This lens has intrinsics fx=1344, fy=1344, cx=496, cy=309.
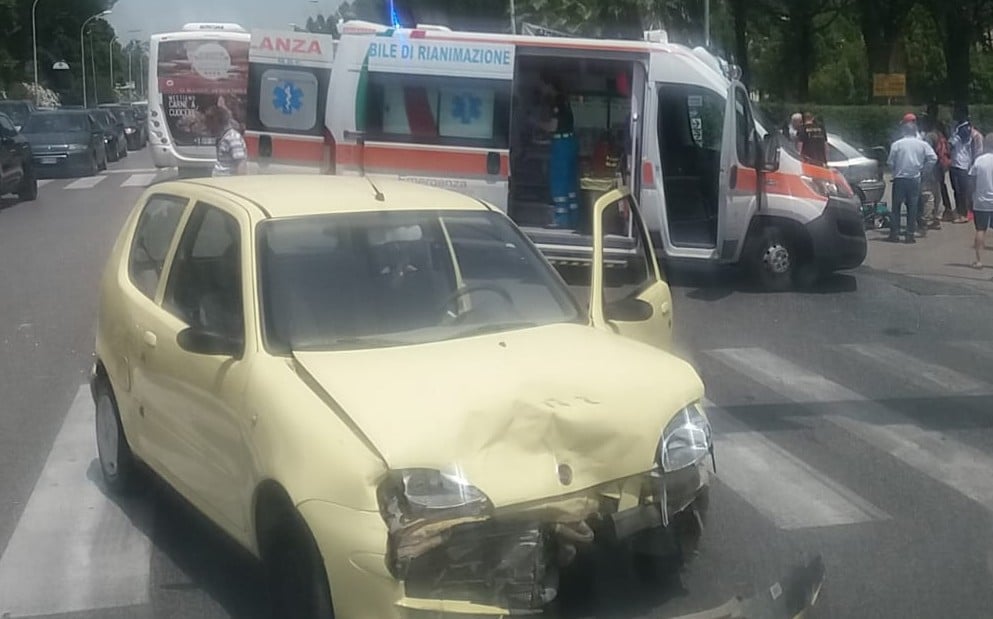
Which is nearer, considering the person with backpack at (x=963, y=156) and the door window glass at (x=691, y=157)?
the door window glass at (x=691, y=157)

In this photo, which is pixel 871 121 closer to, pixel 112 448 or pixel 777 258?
pixel 777 258

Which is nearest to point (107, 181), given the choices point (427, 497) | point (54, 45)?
point (427, 497)

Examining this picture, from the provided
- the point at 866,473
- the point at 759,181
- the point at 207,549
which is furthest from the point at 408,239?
the point at 759,181

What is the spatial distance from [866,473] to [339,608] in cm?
386

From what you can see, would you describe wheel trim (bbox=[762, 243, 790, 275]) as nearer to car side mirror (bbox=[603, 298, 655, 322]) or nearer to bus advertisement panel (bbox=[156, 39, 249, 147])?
car side mirror (bbox=[603, 298, 655, 322])

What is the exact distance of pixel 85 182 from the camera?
103 ft

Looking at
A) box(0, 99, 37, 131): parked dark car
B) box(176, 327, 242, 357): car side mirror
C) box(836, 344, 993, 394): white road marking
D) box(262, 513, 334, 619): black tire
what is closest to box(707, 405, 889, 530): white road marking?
box(836, 344, 993, 394): white road marking

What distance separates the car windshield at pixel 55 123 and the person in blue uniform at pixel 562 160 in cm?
2152

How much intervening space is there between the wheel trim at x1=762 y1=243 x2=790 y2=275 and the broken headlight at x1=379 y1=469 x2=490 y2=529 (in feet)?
33.9

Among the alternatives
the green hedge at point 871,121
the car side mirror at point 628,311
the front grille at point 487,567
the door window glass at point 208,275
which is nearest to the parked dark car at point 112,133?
the green hedge at point 871,121

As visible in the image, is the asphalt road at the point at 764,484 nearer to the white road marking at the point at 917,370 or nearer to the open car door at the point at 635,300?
the white road marking at the point at 917,370

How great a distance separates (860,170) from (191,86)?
43.0 ft

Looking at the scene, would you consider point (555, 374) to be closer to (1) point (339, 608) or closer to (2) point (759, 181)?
(1) point (339, 608)

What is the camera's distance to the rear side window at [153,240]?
6.27m
